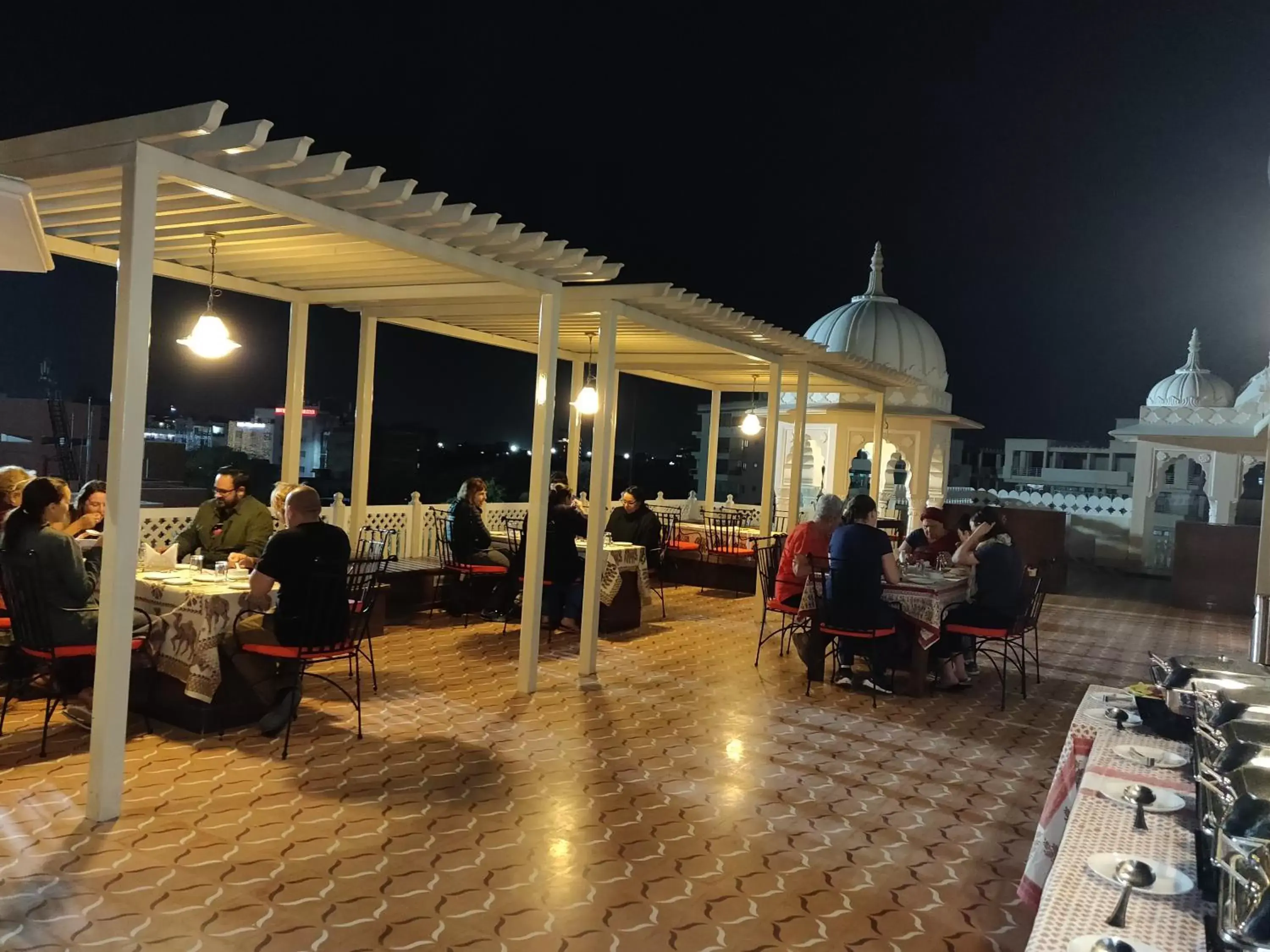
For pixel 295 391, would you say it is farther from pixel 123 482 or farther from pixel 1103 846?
pixel 1103 846

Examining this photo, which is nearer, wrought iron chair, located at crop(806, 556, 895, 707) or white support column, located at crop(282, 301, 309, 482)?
wrought iron chair, located at crop(806, 556, 895, 707)

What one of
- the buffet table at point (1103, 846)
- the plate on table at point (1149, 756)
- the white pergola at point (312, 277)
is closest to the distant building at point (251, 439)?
the white pergola at point (312, 277)

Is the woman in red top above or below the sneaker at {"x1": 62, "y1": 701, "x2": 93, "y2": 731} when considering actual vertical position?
above

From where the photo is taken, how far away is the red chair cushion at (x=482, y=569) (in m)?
8.83

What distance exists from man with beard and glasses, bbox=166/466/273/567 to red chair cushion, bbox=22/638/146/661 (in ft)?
5.39

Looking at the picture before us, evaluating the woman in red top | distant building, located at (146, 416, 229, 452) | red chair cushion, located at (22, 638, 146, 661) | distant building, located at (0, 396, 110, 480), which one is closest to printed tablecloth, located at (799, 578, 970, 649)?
the woman in red top

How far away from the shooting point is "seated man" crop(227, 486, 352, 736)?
5.02 metres

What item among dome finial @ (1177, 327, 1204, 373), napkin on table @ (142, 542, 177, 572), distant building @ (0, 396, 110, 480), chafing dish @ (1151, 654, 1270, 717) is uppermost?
dome finial @ (1177, 327, 1204, 373)

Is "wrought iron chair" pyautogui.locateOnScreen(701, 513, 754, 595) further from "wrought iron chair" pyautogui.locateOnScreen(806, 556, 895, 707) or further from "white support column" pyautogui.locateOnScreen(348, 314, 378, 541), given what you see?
"white support column" pyautogui.locateOnScreen(348, 314, 378, 541)

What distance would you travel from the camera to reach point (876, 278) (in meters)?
17.9

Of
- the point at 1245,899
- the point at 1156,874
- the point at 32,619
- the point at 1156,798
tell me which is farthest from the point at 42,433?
the point at 1245,899

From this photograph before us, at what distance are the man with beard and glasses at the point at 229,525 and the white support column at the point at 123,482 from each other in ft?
8.19

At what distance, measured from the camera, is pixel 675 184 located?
19.3 metres

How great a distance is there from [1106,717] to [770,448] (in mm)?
7881
